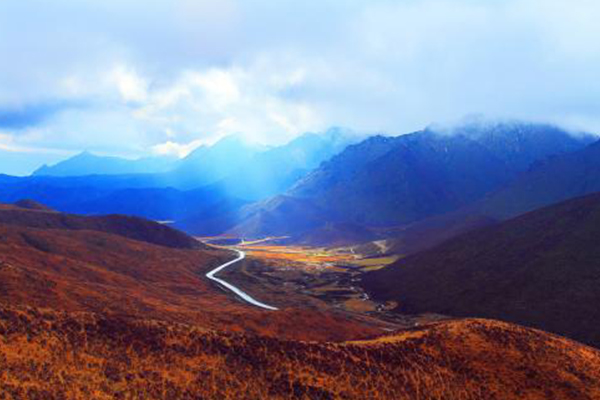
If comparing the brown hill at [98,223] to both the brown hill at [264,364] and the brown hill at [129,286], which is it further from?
the brown hill at [264,364]

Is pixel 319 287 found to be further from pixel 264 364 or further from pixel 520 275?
pixel 264 364

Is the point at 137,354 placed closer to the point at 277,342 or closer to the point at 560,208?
the point at 277,342

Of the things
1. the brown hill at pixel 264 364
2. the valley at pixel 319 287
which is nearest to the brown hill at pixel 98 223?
the valley at pixel 319 287

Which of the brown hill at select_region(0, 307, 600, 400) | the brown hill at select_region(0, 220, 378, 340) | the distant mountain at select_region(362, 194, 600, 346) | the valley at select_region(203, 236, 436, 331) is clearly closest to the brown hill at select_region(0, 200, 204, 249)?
the brown hill at select_region(0, 220, 378, 340)

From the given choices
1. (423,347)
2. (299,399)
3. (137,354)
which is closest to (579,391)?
(423,347)

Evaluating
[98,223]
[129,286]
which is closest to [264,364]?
[129,286]

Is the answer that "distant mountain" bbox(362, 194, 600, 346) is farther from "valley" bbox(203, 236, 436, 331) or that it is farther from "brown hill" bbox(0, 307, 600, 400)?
"brown hill" bbox(0, 307, 600, 400)
